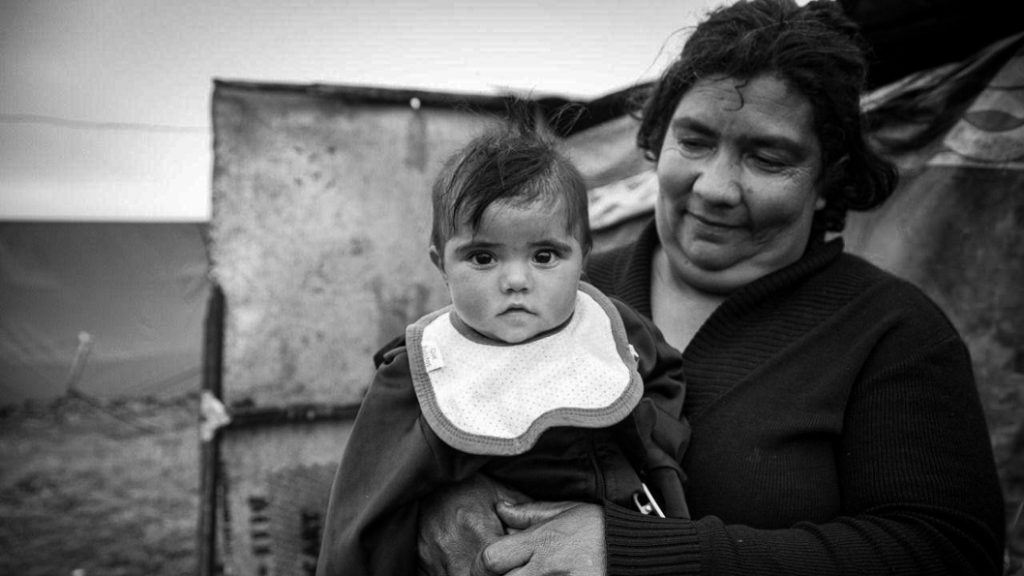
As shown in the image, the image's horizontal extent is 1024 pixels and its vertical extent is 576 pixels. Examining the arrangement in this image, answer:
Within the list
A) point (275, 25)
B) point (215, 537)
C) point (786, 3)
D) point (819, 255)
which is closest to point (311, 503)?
point (215, 537)

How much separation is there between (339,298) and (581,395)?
236cm

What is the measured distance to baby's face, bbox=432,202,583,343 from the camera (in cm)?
127

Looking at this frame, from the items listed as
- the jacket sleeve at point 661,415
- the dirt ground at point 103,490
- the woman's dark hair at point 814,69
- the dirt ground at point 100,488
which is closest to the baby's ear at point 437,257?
the jacket sleeve at point 661,415

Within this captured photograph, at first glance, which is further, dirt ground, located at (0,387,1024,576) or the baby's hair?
A: dirt ground, located at (0,387,1024,576)

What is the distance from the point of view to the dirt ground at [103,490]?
4457mm

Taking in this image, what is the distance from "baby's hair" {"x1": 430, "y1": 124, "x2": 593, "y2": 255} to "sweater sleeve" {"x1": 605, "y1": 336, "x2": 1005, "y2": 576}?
60 centimetres

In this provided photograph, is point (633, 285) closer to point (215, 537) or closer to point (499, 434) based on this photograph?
point (499, 434)

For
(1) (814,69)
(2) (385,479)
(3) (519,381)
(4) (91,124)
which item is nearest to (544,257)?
(3) (519,381)

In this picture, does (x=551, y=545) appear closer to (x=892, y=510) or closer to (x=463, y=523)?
(x=463, y=523)

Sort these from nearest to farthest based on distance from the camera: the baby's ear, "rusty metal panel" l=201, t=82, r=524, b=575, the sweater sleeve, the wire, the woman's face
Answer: the sweater sleeve
the baby's ear
the woman's face
"rusty metal panel" l=201, t=82, r=524, b=575
the wire

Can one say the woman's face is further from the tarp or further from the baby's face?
the tarp

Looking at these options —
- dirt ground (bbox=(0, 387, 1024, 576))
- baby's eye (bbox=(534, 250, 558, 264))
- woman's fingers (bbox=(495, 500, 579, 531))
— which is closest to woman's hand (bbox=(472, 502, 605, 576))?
woman's fingers (bbox=(495, 500, 579, 531))

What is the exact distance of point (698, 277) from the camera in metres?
1.69

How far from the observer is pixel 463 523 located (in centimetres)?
130
